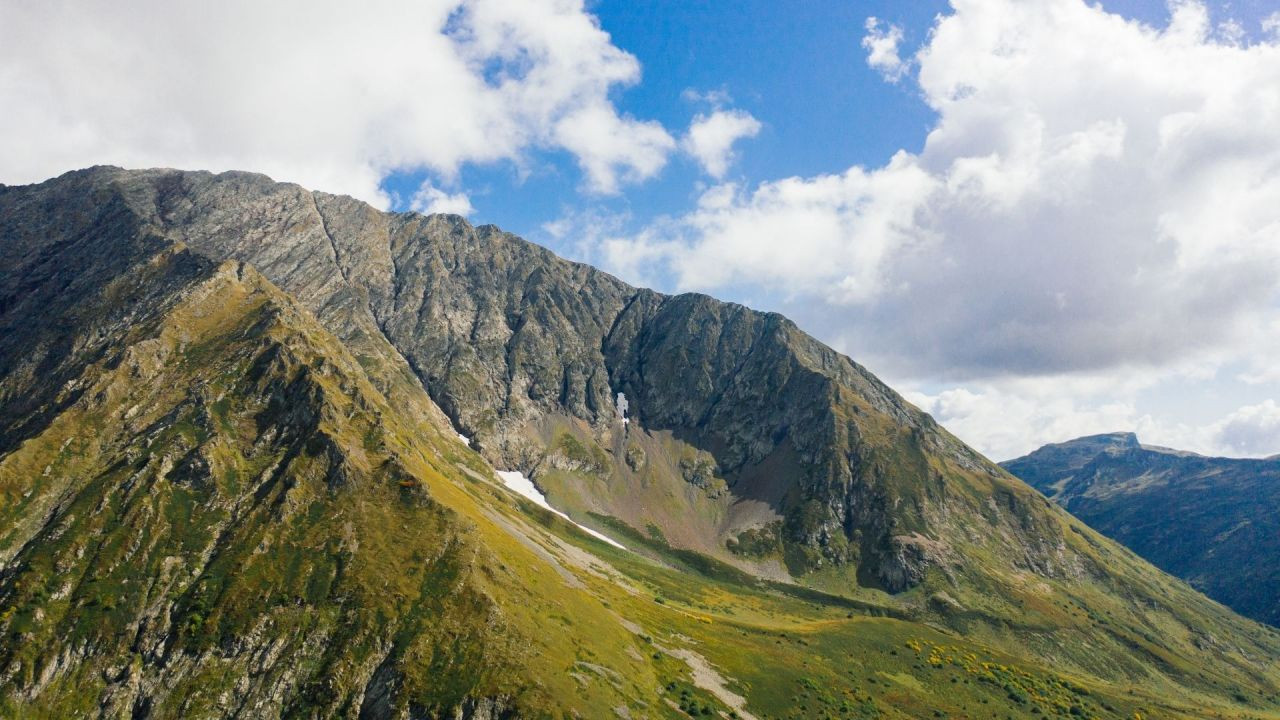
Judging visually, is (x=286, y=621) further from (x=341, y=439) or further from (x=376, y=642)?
(x=341, y=439)

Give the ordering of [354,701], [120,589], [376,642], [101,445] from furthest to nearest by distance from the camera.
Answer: [101,445]
[120,589]
[376,642]
[354,701]

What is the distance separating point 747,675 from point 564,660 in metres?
44.9

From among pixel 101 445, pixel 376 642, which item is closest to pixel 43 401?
pixel 101 445

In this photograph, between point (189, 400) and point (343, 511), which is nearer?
point (343, 511)

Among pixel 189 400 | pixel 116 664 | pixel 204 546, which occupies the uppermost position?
pixel 189 400

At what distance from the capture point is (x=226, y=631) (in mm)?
107500

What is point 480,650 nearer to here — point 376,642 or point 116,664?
point 376,642

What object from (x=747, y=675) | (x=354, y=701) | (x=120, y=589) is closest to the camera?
(x=354, y=701)

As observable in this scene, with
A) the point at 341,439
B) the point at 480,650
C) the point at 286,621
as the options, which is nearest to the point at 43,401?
the point at 341,439

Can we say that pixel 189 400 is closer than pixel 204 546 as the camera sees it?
No

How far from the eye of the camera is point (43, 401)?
182 meters

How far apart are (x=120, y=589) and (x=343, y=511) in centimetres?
3952

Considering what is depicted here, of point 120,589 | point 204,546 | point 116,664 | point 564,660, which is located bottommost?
point 116,664

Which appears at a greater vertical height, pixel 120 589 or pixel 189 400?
pixel 189 400
